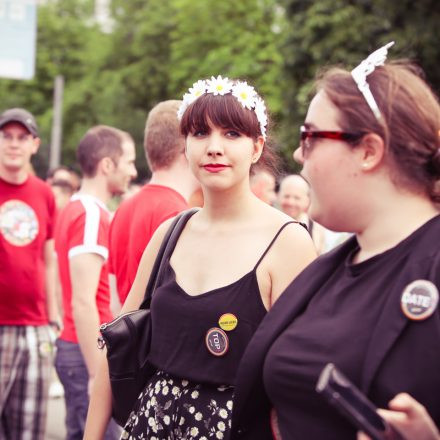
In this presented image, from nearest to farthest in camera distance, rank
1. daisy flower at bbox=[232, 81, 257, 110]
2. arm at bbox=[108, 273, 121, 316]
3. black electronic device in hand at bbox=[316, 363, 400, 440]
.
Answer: black electronic device in hand at bbox=[316, 363, 400, 440]
daisy flower at bbox=[232, 81, 257, 110]
arm at bbox=[108, 273, 121, 316]

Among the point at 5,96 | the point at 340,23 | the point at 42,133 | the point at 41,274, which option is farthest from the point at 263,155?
the point at 5,96

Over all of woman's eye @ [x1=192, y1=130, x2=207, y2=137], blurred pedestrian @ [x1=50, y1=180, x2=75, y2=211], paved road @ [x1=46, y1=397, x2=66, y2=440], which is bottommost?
paved road @ [x1=46, y1=397, x2=66, y2=440]

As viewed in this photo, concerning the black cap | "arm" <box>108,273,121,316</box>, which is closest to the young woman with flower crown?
"arm" <box>108,273,121,316</box>

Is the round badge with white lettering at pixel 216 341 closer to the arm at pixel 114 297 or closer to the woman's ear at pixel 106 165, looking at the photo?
the arm at pixel 114 297

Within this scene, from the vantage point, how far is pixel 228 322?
119 inches

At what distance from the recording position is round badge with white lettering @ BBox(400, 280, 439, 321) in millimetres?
2082

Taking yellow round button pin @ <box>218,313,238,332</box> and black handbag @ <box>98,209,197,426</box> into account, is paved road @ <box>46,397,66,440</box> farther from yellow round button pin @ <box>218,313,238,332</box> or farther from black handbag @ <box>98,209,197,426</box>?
yellow round button pin @ <box>218,313,238,332</box>

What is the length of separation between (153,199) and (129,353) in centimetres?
138

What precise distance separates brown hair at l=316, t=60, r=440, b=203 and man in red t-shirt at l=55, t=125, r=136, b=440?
3.12 metres

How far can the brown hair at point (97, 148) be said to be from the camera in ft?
18.9

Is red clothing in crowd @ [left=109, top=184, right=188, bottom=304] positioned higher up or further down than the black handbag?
higher up

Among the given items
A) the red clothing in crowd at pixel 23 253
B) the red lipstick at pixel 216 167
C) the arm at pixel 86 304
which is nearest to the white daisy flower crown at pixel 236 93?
the red lipstick at pixel 216 167

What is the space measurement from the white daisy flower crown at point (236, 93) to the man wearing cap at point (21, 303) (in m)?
2.79

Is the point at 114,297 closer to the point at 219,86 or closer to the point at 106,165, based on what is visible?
the point at 106,165
